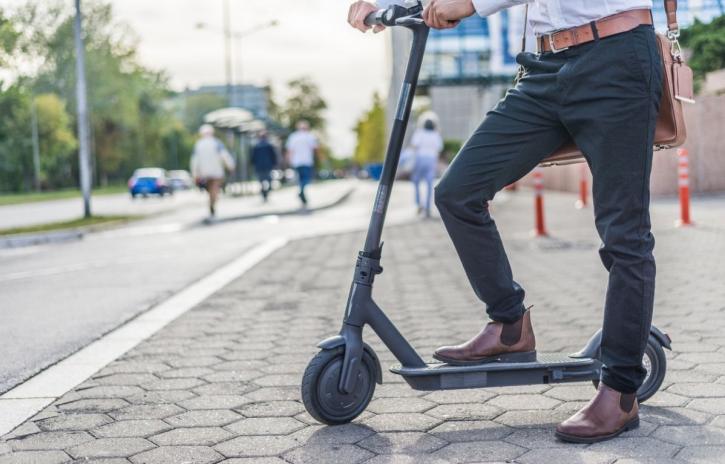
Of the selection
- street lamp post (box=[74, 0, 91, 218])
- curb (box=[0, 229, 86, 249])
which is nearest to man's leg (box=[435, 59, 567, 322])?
curb (box=[0, 229, 86, 249])

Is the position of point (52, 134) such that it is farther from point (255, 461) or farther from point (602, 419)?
point (602, 419)

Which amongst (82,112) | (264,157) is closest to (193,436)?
(82,112)

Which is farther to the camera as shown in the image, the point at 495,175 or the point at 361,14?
the point at 361,14

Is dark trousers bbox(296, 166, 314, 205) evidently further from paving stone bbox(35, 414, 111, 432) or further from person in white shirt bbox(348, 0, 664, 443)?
person in white shirt bbox(348, 0, 664, 443)

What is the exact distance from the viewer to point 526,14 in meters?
3.24

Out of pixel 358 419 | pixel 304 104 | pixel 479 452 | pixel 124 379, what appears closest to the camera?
pixel 479 452

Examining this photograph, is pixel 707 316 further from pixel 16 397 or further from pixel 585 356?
pixel 16 397

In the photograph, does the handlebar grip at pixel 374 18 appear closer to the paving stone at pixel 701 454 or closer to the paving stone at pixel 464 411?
the paving stone at pixel 464 411

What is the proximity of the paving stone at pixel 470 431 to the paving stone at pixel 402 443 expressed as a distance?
0.17ft

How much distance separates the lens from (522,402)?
3.50m

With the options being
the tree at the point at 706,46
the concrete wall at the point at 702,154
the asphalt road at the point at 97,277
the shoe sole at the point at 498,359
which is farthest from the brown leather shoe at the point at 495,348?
the tree at the point at 706,46

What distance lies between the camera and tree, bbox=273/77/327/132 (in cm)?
12131

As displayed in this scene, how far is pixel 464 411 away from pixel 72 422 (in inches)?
56.0

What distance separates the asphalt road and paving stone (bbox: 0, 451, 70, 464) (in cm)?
110
